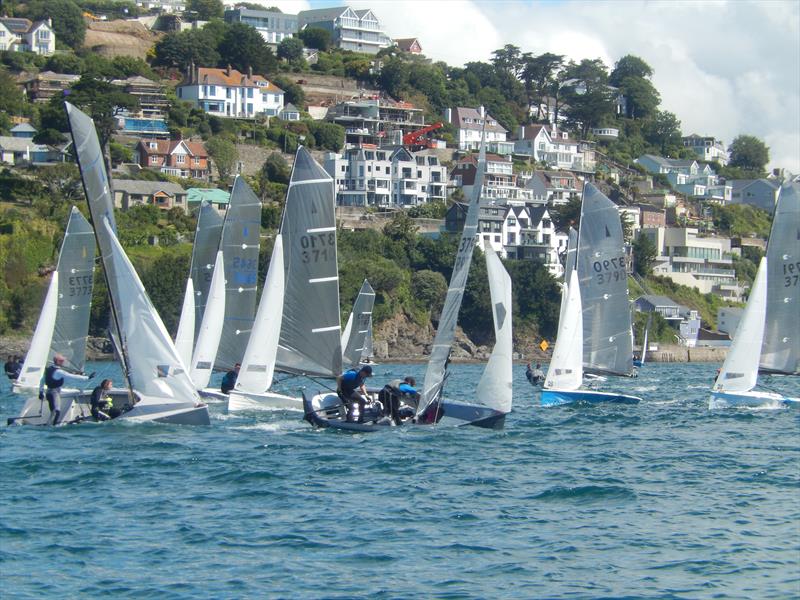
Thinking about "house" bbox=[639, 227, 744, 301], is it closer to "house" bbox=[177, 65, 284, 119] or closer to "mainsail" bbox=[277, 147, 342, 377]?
"house" bbox=[177, 65, 284, 119]

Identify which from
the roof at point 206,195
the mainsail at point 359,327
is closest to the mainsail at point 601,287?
the mainsail at point 359,327

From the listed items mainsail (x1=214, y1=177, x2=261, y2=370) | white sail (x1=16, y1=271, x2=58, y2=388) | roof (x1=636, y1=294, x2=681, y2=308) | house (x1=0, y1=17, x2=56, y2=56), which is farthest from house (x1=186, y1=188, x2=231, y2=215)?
mainsail (x1=214, y1=177, x2=261, y2=370)

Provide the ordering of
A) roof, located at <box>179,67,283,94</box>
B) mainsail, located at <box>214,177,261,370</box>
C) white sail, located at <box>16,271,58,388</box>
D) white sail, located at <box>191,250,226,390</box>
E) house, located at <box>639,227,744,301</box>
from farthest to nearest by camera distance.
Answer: roof, located at <box>179,67,283,94</box>
house, located at <box>639,227,744,301</box>
white sail, located at <box>16,271,58,388</box>
mainsail, located at <box>214,177,261,370</box>
white sail, located at <box>191,250,226,390</box>

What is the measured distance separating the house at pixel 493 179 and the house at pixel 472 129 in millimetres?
8465

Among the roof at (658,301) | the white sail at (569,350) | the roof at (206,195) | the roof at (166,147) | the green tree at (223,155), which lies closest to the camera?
the white sail at (569,350)

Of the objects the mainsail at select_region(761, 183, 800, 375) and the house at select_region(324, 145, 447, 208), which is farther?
the house at select_region(324, 145, 447, 208)

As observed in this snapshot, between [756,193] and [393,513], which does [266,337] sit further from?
[756,193]

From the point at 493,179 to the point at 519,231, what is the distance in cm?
1972

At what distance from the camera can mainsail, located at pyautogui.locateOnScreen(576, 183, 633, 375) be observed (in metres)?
41.7

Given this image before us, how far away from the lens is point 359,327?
55188 mm

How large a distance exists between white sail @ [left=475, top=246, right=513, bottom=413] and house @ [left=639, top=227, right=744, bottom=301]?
307ft

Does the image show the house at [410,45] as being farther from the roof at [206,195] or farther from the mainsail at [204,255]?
the mainsail at [204,255]

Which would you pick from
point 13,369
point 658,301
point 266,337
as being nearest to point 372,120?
point 658,301

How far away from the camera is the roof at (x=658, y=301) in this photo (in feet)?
343
